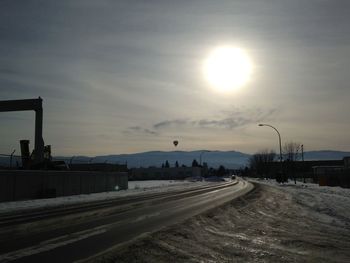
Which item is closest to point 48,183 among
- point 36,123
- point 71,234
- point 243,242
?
point 36,123

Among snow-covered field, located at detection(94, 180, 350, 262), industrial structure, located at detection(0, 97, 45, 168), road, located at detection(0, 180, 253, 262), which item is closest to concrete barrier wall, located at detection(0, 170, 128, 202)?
industrial structure, located at detection(0, 97, 45, 168)

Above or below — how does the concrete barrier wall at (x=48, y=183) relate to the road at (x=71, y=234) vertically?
above

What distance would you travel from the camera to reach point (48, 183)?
116 ft

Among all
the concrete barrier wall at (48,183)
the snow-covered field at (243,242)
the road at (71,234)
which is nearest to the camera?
the snow-covered field at (243,242)

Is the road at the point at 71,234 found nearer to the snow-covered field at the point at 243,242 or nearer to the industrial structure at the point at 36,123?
the snow-covered field at the point at 243,242

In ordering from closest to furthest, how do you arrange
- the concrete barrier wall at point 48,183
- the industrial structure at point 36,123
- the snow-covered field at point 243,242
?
the snow-covered field at point 243,242 → the concrete barrier wall at point 48,183 → the industrial structure at point 36,123

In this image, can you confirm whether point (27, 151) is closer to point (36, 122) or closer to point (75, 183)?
point (36, 122)

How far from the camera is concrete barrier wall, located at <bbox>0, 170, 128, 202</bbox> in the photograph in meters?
29.8

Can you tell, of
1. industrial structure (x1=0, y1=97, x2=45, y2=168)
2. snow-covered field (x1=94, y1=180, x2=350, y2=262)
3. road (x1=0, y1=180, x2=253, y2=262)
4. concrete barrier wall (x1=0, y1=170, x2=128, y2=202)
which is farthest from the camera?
industrial structure (x1=0, y1=97, x2=45, y2=168)

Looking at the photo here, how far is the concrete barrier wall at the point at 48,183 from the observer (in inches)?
1173

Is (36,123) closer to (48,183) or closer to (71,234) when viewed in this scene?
(48,183)

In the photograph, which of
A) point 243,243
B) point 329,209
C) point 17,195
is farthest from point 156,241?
point 17,195

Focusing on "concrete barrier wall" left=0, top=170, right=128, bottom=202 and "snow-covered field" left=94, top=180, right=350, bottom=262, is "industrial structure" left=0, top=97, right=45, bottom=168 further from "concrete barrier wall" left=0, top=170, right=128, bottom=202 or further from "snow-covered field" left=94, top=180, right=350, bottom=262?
"snow-covered field" left=94, top=180, right=350, bottom=262

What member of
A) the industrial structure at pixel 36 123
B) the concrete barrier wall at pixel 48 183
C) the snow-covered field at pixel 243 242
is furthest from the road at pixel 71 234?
the industrial structure at pixel 36 123
